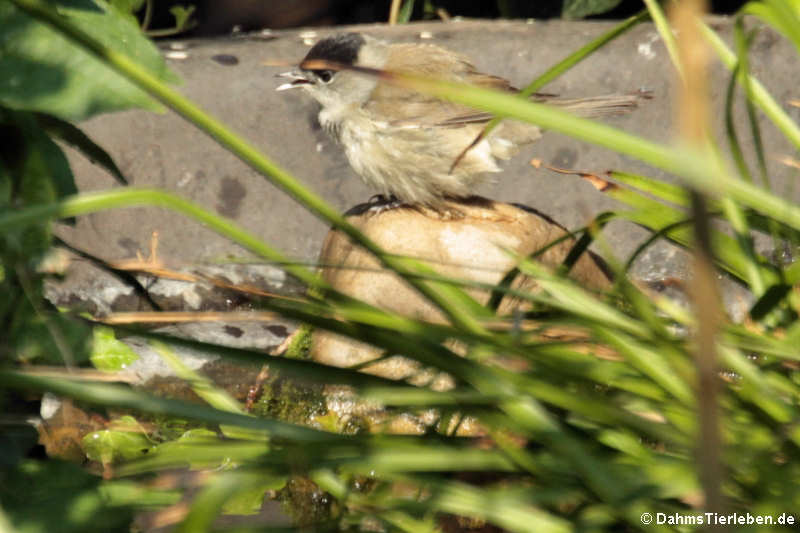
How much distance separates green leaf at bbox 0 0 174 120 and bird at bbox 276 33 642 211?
272 centimetres

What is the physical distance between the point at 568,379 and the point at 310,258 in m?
3.19

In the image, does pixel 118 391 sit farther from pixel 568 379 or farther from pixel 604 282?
pixel 604 282

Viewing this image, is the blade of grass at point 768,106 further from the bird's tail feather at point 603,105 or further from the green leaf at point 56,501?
the bird's tail feather at point 603,105

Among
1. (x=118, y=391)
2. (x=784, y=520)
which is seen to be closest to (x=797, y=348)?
(x=784, y=520)

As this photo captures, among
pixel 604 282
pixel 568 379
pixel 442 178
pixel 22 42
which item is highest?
pixel 22 42

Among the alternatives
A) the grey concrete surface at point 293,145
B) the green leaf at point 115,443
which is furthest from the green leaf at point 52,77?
the grey concrete surface at point 293,145

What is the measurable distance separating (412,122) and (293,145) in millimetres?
738

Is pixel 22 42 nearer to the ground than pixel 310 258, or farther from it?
farther from it

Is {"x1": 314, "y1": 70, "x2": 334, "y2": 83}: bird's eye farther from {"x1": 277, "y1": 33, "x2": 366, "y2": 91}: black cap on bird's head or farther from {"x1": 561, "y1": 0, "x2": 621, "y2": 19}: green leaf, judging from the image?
{"x1": 561, "y1": 0, "x2": 621, "y2": 19}: green leaf

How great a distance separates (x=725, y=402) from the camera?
1.52 m

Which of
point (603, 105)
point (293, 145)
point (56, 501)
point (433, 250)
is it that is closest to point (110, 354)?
point (433, 250)

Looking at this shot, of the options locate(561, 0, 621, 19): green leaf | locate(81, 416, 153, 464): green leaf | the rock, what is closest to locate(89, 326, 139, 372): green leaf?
locate(81, 416, 153, 464): green leaf

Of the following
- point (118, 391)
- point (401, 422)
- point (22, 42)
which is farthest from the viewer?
point (401, 422)

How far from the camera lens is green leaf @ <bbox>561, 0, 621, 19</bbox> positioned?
15.9ft
